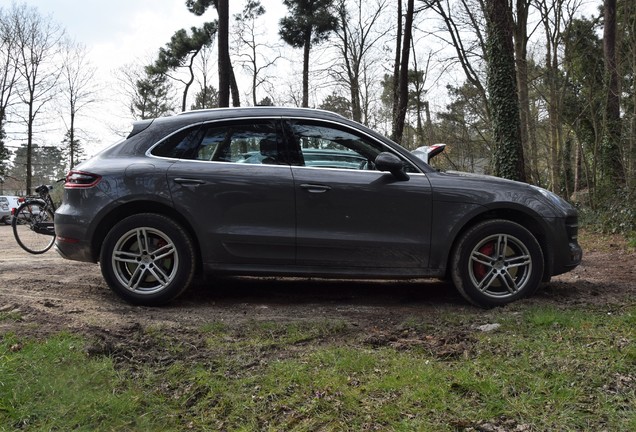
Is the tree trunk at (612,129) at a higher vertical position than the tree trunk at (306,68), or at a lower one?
lower

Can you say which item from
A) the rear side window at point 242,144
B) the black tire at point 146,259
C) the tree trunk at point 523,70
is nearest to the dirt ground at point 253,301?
the black tire at point 146,259

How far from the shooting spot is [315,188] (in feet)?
13.7

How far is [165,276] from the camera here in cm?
414

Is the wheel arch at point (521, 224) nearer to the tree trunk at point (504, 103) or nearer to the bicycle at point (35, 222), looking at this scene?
the tree trunk at point (504, 103)

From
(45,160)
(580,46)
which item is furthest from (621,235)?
(45,160)

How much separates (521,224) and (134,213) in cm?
345

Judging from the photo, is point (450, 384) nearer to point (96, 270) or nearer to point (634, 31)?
point (96, 270)

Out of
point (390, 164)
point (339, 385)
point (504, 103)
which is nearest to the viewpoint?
point (339, 385)

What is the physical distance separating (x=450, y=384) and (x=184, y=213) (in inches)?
103

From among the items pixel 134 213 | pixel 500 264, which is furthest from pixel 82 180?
pixel 500 264

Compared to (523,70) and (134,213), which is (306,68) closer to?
(523,70)

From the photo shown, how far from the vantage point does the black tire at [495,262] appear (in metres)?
4.20

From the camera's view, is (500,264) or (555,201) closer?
(500,264)

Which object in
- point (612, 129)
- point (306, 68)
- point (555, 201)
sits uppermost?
point (306, 68)
